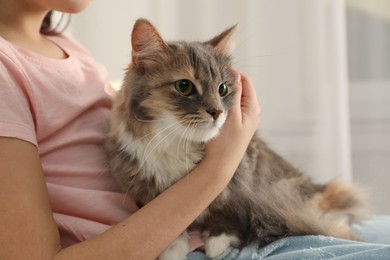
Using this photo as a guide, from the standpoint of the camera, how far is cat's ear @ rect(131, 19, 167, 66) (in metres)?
1.30

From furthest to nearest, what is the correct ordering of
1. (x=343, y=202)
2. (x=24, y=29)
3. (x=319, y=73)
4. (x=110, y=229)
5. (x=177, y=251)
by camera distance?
(x=319, y=73) → (x=343, y=202) → (x=24, y=29) → (x=177, y=251) → (x=110, y=229)

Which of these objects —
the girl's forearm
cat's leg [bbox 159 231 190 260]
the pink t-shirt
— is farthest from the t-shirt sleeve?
cat's leg [bbox 159 231 190 260]

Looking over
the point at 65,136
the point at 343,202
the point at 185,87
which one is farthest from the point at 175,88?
the point at 343,202

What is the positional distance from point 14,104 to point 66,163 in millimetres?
272

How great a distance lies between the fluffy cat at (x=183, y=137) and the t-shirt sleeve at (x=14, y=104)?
0.91 feet

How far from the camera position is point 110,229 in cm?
123

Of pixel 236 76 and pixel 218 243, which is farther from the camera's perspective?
pixel 236 76

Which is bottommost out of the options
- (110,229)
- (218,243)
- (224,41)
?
(218,243)

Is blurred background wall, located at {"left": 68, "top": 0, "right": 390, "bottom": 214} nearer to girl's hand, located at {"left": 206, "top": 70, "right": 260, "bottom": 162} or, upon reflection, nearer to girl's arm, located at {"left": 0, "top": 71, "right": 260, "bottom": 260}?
girl's hand, located at {"left": 206, "top": 70, "right": 260, "bottom": 162}

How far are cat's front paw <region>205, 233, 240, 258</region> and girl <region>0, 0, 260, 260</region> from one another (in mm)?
121

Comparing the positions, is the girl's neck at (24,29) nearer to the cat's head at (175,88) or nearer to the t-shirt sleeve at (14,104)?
the t-shirt sleeve at (14,104)

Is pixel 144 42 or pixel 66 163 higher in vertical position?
pixel 144 42

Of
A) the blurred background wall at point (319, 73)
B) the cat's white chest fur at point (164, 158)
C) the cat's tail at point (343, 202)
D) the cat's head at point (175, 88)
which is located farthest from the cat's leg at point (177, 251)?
the blurred background wall at point (319, 73)

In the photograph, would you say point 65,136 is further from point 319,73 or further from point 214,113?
point 319,73
